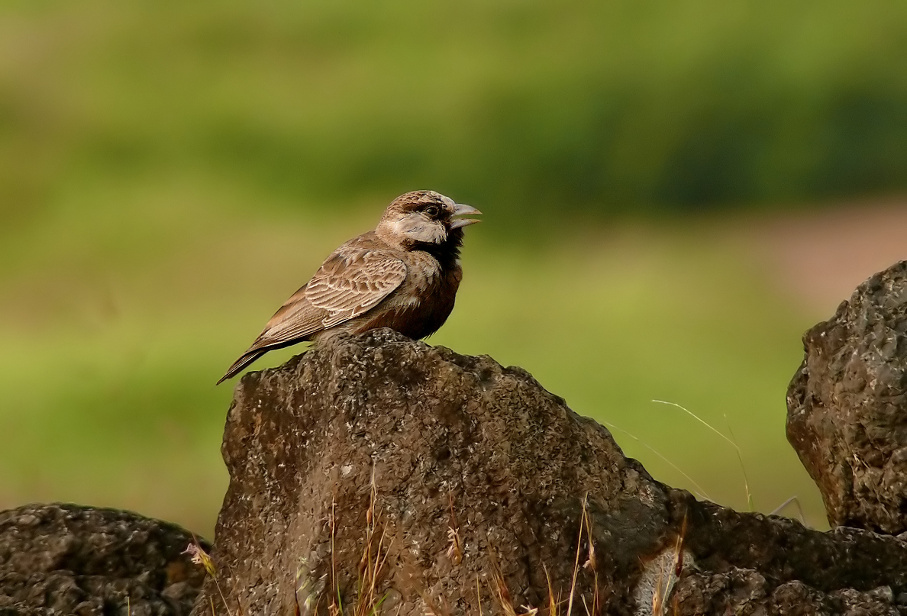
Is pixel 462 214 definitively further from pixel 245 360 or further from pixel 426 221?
pixel 245 360

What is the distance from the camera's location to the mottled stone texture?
4.25 meters

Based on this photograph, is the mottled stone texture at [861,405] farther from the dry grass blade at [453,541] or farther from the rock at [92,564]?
the rock at [92,564]

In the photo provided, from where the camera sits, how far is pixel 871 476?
440 centimetres

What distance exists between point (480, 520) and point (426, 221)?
2.46 metres

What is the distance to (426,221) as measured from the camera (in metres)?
5.92

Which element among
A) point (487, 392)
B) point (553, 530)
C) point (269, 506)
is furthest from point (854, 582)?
point (269, 506)

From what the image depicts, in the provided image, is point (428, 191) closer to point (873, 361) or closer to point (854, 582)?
point (873, 361)

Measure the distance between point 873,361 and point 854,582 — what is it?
81 centimetres

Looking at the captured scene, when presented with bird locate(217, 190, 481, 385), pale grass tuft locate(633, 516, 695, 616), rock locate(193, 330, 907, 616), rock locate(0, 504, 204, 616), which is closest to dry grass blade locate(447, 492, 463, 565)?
rock locate(193, 330, 907, 616)

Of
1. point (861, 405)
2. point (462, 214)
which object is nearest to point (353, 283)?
point (462, 214)

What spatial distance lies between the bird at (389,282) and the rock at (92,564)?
0.96 meters

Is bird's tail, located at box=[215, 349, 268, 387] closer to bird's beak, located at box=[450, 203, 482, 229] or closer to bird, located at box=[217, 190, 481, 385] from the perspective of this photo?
bird, located at box=[217, 190, 481, 385]

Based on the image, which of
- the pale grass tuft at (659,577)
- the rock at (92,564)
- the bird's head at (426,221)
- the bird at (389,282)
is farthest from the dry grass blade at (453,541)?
the bird's head at (426,221)

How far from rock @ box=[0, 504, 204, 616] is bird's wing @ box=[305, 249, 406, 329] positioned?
1.31 metres
